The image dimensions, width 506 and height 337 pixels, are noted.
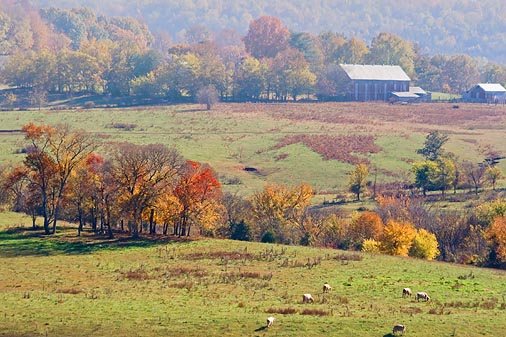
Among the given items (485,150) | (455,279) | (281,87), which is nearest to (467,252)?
(455,279)

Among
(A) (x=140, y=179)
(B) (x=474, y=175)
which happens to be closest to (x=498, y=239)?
(A) (x=140, y=179)

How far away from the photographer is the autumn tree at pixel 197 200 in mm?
63406

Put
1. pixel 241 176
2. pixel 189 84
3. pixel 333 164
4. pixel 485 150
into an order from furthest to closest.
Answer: pixel 189 84
pixel 485 150
pixel 333 164
pixel 241 176

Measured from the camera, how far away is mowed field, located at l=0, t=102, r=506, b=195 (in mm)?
99812

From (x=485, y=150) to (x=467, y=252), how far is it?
48616 mm

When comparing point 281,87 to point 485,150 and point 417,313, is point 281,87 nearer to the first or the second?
point 485,150

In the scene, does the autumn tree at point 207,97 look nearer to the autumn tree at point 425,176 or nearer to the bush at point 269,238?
the autumn tree at point 425,176

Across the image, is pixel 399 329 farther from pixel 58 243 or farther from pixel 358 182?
pixel 358 182

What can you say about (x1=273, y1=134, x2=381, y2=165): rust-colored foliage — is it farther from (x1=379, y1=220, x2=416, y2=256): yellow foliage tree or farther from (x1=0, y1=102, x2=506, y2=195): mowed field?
(x1=379, y1=220, x2=416, y2=256): yellow foliage tree

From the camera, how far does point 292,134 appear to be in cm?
12031

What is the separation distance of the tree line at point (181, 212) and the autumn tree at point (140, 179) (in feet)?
0.24

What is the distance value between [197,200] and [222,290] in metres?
18.6

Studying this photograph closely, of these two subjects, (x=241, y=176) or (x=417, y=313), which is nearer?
(x=417, y=313)

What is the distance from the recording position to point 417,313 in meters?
40.1
